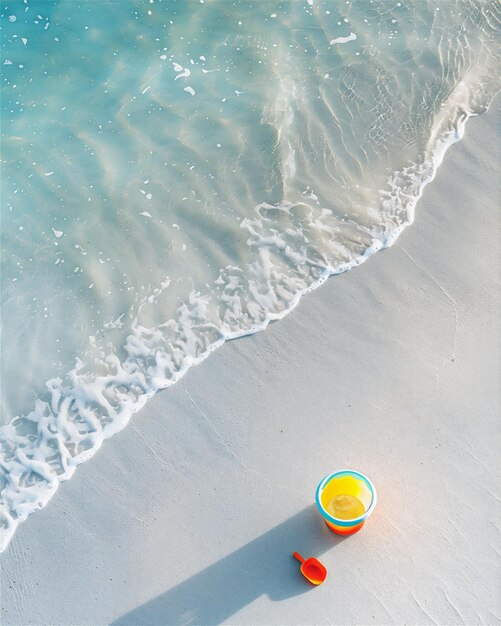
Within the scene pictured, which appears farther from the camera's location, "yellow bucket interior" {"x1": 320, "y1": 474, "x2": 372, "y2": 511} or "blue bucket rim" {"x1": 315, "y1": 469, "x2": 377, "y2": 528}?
"yellow bucket interior" {"x1": 320, "y1": 474, "x2": 372, "y2": 511}

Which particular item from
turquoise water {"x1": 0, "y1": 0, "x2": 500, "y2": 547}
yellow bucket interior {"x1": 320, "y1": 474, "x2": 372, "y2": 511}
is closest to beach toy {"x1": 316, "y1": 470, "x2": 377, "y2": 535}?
yellow bucket interior {"x1": 320, "y1": 474, "x2": 372, "y2": 511}

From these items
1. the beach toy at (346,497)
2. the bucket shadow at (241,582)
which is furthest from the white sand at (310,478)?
the beach toy at (346,497)

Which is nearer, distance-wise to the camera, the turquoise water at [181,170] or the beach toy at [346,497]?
the beach toy at [346,497]

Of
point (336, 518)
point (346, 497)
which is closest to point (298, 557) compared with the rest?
point (336, 518)

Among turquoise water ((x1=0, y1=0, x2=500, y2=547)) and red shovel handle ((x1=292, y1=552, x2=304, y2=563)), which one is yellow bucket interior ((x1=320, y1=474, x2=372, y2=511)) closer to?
red shovel handle ((x1=292, y1=552, x2=304, y2=563))

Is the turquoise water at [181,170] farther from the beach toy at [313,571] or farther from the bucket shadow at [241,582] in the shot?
the beach toy at [313,571]

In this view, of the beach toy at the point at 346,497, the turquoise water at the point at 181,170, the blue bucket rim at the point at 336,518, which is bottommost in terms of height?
the beach toy at the point at 346,497

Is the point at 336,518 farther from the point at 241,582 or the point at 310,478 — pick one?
the point at 241,582
